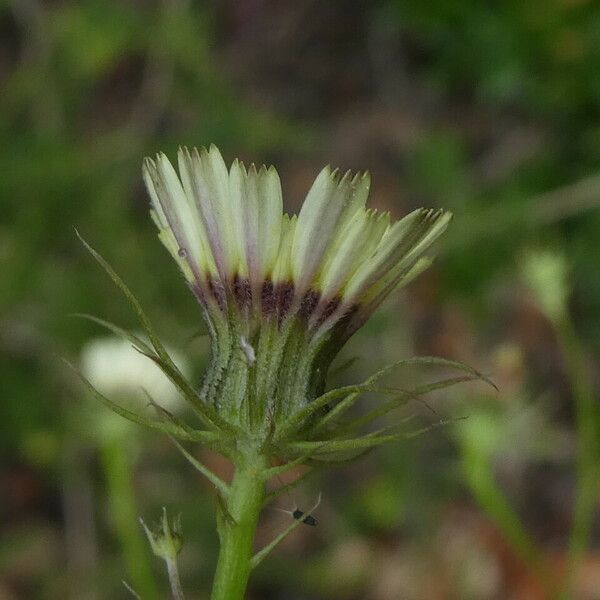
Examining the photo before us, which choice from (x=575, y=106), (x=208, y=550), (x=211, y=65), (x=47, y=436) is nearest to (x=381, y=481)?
(x=208, y=550)

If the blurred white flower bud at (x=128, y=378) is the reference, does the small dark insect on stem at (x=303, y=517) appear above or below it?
below

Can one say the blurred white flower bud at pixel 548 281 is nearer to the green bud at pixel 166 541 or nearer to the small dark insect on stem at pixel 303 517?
the small dark insect on stem at pixel 303 517

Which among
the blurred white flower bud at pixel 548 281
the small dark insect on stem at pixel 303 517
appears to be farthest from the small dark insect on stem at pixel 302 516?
the blurred white flower bud at pixel 548 281

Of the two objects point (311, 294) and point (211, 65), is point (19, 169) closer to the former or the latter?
point (211, 65)

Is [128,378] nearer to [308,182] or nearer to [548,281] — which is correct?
[548,281]

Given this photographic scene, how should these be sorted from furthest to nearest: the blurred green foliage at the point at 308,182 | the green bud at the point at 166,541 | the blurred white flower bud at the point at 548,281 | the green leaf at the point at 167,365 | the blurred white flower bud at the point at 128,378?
the blurred green foliage at the point at 308,182 → the blurred white flower bud at the point at 128,378 → the blurred white flower bud at the point at 548,281 → the green bud at the point at 166,541 → the green leaf at the point at 167,365

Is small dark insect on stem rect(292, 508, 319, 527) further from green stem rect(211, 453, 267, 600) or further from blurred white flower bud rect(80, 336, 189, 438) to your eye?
blurred white flower bud rect(80, 336, 189, 438)
